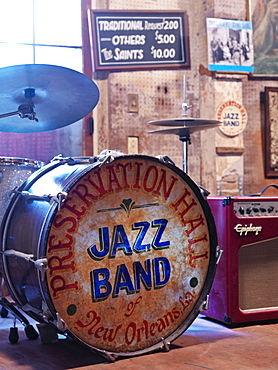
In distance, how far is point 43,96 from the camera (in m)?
2.67

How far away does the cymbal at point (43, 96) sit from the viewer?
2.38 m

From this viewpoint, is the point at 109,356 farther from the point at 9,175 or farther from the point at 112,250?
the point at 9,175

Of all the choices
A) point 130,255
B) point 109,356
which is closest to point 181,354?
point 109,356

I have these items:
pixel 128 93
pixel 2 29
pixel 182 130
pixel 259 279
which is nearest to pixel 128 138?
pixel 128 93

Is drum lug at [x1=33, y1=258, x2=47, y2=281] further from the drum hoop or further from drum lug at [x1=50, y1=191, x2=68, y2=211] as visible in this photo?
the drum hoop

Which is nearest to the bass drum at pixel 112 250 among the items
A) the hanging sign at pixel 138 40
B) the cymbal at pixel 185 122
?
the cymbal at pixel 185 122

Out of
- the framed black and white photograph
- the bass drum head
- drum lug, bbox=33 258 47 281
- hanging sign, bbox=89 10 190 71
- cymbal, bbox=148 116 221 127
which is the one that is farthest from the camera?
the framed black and white photograph

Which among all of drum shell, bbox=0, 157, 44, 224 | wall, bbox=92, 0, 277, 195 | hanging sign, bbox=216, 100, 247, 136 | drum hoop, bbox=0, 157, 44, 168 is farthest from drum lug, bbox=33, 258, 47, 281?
hanging sign, bbox=216, 100, 247, 136

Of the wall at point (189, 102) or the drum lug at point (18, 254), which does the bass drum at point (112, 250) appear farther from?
the wall at point (189, 102)

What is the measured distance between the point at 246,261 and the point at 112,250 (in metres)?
0.91

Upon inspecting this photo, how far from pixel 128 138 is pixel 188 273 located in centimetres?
220

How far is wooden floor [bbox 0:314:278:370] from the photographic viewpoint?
2086 mm

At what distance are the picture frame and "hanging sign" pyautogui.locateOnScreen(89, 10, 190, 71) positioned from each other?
847 millimetres

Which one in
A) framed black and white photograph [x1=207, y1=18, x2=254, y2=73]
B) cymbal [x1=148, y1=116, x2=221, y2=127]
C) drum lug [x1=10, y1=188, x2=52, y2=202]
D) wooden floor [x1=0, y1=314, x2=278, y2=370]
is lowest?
wooden floor [x1=0, y1=314, x2=278, y2=370]
